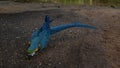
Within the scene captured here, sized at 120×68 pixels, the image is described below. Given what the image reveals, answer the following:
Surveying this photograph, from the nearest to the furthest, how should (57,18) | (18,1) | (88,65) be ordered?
(88,65) < (57,18) < (18,1)

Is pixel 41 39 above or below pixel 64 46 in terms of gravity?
above

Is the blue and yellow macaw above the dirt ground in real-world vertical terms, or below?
above

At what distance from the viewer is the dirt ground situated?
19.2ft

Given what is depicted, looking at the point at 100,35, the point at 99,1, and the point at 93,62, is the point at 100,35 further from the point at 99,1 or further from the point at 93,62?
the point at 99,1

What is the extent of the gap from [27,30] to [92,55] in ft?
6.21

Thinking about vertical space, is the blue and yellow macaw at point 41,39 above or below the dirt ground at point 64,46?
above

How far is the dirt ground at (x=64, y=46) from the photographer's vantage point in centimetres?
585

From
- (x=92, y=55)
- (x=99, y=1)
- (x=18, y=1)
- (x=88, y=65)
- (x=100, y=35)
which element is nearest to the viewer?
(x=88, y=65)

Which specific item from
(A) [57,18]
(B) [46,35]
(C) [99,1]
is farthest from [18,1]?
(B) [46,35]

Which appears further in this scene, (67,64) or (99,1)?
(99,1)

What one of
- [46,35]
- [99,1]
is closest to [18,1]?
[99,1]

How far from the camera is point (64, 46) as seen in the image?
6.48 m

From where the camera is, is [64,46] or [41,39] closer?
[41,39]

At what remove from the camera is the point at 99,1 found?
Answer: 1534cm
